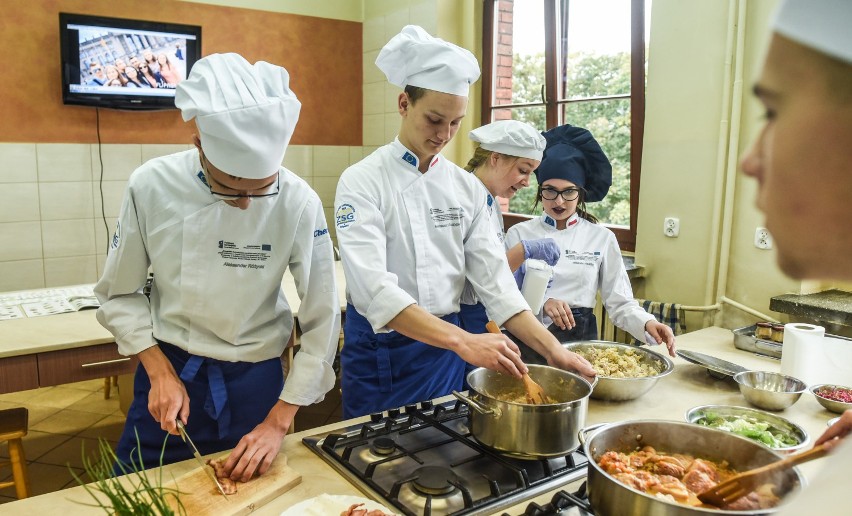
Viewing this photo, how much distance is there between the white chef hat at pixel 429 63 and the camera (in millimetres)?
1758

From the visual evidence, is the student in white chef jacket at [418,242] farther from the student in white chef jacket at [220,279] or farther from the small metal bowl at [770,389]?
the small metal bowl at [770,389]

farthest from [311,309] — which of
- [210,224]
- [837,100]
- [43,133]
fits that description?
[43,133]

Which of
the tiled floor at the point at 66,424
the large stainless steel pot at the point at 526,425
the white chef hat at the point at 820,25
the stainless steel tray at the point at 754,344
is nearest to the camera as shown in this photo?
the white chef hat at the point at 820,25

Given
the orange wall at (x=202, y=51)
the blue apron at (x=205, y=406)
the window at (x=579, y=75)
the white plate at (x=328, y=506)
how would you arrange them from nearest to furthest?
the white plate at (x=328, y=506), the blue apron at (x=205, y=406), the window at (x=579, y=75), the orange wall at (x=202, y=51)

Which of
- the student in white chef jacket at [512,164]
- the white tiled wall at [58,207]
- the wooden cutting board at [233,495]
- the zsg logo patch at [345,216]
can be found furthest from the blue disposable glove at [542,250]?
the white tiled wall at [58,207]

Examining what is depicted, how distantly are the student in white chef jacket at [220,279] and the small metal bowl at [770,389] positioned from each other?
3.80ft

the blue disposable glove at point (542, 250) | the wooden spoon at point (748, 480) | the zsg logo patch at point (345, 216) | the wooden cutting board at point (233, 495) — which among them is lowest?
the wooden cutting board at point (233, 495)

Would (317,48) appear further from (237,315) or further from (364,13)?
(237,315)

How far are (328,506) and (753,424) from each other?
1.08m

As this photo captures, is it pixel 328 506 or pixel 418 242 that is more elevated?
pixel 418 242

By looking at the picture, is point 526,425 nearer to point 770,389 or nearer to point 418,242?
point 418,242

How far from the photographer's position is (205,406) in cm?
154

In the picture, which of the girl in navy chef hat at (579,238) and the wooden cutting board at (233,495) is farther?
the girl in navy chef hat at (579,238)

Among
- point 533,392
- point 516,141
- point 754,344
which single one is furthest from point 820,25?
point 754,344
